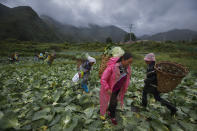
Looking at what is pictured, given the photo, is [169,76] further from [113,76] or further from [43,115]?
[43,115]

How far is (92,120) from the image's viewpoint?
2398 mm

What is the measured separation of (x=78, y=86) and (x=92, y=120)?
2.39m

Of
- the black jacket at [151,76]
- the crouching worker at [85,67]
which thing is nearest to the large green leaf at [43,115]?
the crouching worker at [85,67]

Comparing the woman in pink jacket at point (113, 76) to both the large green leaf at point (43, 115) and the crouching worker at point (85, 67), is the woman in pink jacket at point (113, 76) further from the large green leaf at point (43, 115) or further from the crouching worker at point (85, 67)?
the crouching worker at point (85, 67)

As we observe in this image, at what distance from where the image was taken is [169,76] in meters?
2.03

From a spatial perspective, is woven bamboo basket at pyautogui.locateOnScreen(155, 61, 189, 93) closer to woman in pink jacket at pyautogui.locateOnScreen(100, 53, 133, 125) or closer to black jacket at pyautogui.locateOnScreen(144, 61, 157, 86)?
black jacket at pyautogui.locateOnScreen(144, 61, 157, 86)

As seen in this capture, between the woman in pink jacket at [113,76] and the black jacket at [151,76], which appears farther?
A: the black jacket at [151,76]

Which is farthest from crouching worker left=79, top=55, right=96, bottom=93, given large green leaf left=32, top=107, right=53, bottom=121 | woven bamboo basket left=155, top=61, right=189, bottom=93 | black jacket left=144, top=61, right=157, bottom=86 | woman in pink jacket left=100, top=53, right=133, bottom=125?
woven bamboo basket left=155, top=61, right=189, bottom=93

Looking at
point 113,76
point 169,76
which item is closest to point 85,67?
point 113,76

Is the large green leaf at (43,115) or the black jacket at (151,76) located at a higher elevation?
the black jacket at (151,76)

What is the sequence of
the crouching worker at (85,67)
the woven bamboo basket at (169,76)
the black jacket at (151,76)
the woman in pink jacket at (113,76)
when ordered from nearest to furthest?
the woven bamboo basket at (169,76) → the woman in pink jacket at (113,76) → the black jacket at (151,76) → the crouching worker at (85,67)

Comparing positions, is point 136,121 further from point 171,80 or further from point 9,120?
point 9,120

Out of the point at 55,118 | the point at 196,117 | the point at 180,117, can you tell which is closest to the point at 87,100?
the point at 55,118

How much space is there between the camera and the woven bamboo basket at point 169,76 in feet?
6.60
